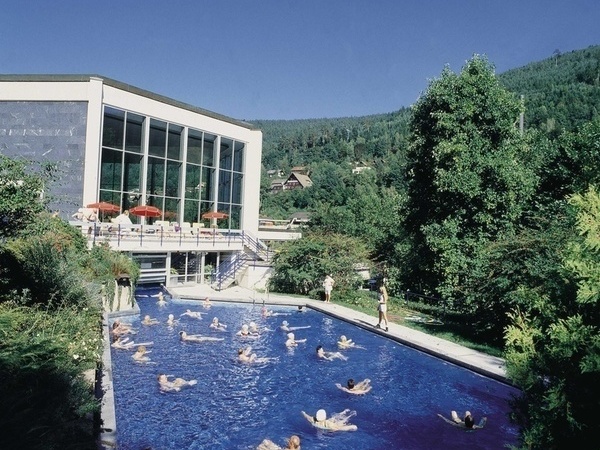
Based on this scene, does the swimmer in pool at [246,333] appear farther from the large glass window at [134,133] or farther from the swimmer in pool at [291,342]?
the large glass window at [134,133]

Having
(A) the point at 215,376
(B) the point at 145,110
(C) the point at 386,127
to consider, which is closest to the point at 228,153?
(B) the point at 145,110

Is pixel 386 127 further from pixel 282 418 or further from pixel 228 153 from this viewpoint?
pixel 282 418

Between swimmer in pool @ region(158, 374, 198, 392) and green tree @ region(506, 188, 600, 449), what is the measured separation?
8708mm

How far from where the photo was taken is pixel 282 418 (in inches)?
421

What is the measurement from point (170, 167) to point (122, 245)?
7.45 meters

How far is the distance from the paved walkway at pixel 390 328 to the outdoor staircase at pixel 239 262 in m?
0.70

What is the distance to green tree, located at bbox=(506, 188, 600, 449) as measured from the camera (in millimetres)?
4965

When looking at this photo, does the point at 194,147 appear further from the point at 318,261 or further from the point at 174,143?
the point at 318,261

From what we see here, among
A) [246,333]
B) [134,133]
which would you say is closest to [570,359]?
[246,333]

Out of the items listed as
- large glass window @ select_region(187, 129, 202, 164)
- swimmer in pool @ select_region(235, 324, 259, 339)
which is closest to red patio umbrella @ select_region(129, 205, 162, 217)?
large glass window @ select_region(187, 129, 202, 164)

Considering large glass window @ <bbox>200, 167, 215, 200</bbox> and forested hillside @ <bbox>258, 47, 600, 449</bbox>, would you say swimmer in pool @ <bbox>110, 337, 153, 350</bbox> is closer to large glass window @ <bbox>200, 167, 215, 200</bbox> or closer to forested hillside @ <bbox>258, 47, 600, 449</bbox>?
forested hillside @ <bbox>258, 47, 600, 449</bbox>

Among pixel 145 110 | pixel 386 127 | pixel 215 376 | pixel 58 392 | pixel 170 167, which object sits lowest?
pixel 215 376

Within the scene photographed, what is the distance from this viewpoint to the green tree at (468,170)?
20.4 m

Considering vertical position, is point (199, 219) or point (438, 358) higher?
point (199, 219)
